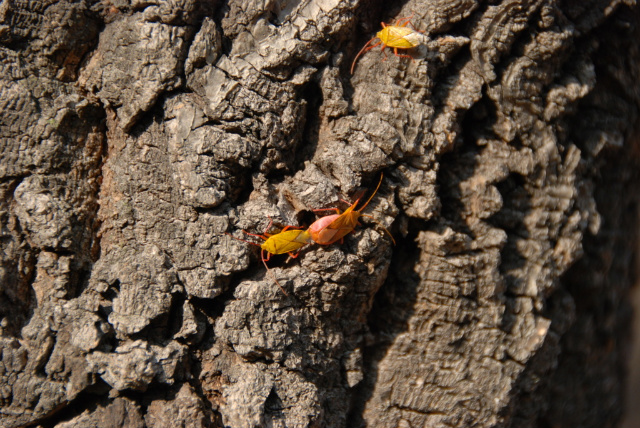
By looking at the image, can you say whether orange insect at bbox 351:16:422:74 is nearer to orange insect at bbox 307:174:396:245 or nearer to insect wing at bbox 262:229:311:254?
orange insect at bbox 307:174:396:245

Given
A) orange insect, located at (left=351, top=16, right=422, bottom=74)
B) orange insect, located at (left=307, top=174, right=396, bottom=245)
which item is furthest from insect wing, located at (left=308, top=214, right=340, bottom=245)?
orange insect, located at (left=351, top=16, right=422, bottom=74)

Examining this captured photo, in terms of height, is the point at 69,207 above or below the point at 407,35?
below

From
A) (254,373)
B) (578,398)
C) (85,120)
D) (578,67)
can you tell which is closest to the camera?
(254,373)

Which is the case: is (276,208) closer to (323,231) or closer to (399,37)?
(323,231)

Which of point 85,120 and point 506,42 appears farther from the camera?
point 506,42

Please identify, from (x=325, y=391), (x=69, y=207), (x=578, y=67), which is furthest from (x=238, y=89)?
(x=578, y=67)

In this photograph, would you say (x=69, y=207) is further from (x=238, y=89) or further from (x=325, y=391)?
(x=325, y=391)

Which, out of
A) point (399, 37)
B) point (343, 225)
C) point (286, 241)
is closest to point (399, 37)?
point (399, 37)

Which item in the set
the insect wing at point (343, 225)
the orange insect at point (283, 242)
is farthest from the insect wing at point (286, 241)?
the insect wing at point (343, 225)
